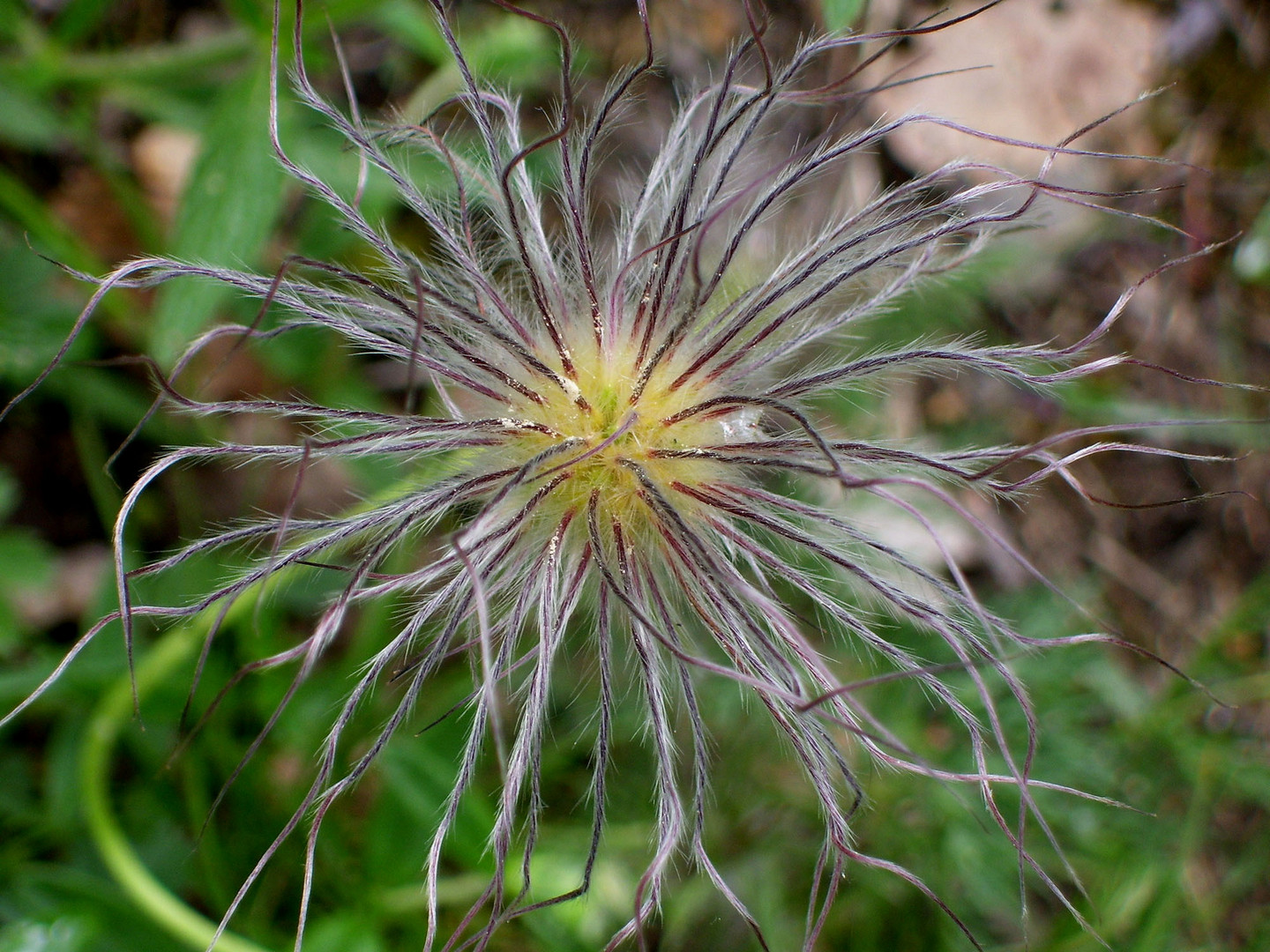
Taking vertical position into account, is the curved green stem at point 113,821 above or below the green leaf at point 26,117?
below

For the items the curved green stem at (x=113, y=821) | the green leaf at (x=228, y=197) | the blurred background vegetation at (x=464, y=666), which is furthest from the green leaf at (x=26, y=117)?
the curved green stem at (x=113, y=821)

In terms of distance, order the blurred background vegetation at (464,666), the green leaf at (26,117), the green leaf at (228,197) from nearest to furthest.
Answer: the green leaf at (228,197)
the blurred background vegetation at (464,666)
the green leaf at (26,117)

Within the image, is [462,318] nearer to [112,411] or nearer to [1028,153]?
[112,411]

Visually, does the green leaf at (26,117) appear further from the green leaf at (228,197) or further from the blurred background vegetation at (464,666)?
the green leaf at (228,197)

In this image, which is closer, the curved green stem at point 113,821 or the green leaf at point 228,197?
the green leaf at point 228,197

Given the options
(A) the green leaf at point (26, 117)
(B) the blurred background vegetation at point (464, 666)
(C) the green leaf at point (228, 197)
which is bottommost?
(B) the blurred background vegetation at point (464, 666)

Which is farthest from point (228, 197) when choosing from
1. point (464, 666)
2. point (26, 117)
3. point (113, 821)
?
point (113, 821)

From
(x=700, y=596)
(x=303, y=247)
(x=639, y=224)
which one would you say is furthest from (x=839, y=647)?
(x=303, y=247)
